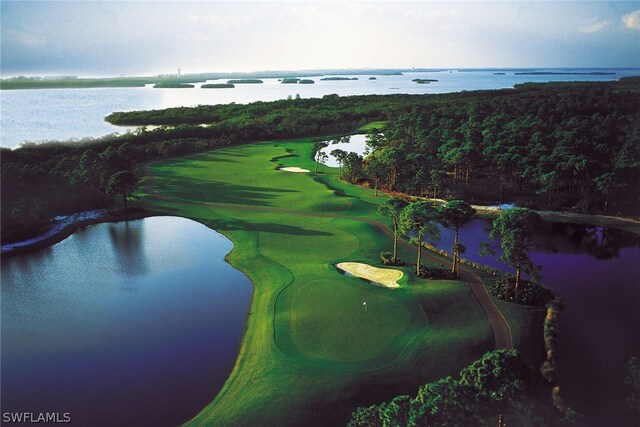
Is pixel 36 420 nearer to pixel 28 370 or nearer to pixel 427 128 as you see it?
pixel 28 370

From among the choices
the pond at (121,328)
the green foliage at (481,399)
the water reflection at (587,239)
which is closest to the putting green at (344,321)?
the pond at (121,328)

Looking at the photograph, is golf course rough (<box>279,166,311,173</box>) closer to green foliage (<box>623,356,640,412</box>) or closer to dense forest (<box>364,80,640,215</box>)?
dense forest (<box>364,80,640,215</box>)

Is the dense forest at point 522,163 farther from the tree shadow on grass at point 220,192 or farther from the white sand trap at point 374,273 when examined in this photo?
the white sand trap at point 374,273

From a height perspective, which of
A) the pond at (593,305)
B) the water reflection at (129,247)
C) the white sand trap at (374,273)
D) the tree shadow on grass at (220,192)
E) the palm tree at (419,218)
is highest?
the palm tree at (419,218)

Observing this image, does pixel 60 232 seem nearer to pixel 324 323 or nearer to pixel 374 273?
pixel 374 273

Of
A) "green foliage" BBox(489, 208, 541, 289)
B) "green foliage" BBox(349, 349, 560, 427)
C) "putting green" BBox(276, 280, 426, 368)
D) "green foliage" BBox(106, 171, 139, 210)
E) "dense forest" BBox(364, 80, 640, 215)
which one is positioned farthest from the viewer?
"dense forest" BBox(364, 80, 640, 215)

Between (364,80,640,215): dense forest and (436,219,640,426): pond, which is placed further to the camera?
(364,80,640,215): dense forest

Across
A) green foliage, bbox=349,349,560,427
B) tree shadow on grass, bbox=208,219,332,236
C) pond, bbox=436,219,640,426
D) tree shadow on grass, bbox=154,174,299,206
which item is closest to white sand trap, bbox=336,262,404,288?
pond, bbox=436,219,640,426
